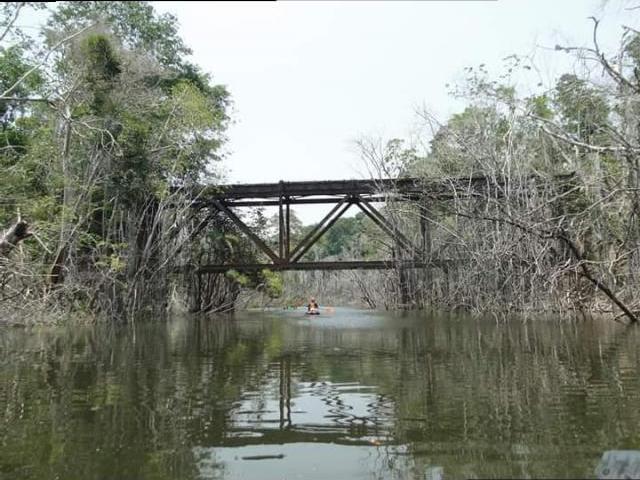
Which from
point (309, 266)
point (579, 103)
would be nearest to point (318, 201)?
point (309, 266)

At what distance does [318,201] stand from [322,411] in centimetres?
1523

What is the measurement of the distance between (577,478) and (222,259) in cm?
2097

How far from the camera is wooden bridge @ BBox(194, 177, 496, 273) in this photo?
1988 cm

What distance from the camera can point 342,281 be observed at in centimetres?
3669

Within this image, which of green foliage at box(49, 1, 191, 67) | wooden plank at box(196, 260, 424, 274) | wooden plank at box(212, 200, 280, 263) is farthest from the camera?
green foliage at box(49, 1, 191, 67)

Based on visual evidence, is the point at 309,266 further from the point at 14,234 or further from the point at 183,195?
the point at 14,234

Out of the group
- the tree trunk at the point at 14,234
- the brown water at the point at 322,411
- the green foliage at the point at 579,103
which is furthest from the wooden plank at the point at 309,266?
the tree trunk at the point at 14,234

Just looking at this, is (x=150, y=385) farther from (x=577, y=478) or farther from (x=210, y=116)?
(x=210, y=116)

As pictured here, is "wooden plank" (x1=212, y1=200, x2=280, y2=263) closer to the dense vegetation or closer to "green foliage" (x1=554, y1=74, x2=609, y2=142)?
the dense vegetation

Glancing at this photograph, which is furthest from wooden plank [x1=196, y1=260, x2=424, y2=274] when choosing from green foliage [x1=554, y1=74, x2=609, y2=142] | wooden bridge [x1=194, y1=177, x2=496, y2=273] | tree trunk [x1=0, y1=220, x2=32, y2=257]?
tree trunk [x1=0, y1=220, x2=32, y2=257]

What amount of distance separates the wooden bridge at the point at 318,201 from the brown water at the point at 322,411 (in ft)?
32.5

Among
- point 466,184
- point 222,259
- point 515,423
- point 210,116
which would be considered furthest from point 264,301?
point 515,423

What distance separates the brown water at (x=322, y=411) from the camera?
3.96 metres

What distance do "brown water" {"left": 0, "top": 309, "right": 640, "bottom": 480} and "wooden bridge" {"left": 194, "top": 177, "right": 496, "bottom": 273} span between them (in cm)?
991
